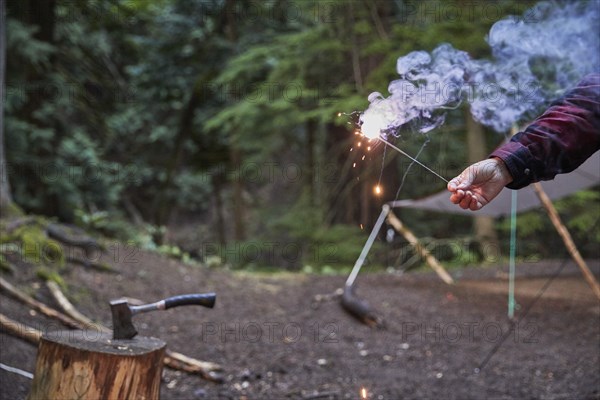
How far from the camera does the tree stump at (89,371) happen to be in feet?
8.55

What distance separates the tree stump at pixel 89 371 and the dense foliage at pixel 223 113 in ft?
14.7

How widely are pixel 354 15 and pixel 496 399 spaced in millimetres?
7453

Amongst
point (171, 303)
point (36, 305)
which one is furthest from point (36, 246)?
point (171, 303)

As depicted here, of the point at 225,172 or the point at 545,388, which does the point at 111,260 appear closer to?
the point at 545,388

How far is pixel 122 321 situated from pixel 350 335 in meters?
3.26

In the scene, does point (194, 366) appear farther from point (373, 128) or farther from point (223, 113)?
point (223, 113)

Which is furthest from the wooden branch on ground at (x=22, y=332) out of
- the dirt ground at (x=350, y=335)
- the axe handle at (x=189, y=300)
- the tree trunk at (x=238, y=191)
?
the tree trunk at (x=238, y=191)

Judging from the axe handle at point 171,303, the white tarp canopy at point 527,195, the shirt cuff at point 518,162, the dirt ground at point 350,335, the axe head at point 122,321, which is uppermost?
the shirt cuff at point 518,162

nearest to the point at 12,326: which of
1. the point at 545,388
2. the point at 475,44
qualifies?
the point at 545,388

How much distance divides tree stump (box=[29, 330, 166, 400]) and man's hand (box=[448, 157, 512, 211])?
1655 mm

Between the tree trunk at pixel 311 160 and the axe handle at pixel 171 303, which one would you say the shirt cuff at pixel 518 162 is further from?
the tree trunk at pixel 311 160

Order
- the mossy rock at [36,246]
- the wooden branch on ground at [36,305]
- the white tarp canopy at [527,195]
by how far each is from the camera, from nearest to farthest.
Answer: the wooden branch on ground at [36,305] → the mossy rock at [36,246] → the white tarp canopy at [527,195]

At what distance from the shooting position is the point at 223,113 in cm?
1042

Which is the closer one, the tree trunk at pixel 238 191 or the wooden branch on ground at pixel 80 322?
the wooden branch on ground at pixel 80 322
